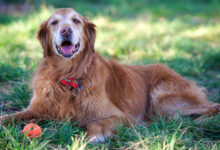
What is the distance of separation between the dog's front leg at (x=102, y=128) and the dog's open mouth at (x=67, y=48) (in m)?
0.83

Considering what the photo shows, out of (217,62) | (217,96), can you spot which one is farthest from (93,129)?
(217,62)

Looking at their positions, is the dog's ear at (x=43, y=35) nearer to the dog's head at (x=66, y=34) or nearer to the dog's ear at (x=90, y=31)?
the dog's head at (x=66, y=34)

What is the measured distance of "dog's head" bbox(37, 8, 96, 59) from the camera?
3.04m

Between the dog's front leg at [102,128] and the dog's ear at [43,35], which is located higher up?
the dog's ear at [43,35]

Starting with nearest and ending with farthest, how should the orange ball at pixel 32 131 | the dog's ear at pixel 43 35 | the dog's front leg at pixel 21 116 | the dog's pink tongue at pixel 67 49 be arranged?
the orange ball at pixel 32 131
the dog's front leg at pixel 21 116
the dog's pink tongue at pixel 67 49
the dog's ear at pixel 43 35

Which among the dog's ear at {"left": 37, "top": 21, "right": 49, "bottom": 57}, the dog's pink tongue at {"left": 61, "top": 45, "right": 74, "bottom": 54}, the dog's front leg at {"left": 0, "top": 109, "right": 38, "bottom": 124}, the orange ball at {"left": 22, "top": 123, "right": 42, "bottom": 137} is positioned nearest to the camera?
the orange ball at {"left": 22, "top": 123, "right": 42, "bottom": 137}

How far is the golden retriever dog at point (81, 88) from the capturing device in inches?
120

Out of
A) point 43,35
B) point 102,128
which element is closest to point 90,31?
point 43,35

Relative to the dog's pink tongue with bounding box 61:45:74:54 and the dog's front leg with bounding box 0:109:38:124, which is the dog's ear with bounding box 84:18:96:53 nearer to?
the dog's pink tongue with bounding box 61:45:74:54

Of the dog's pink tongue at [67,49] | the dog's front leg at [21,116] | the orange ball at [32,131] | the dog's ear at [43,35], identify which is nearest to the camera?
the orange ball at [32,131]

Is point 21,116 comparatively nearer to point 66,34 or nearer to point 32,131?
point 32,131

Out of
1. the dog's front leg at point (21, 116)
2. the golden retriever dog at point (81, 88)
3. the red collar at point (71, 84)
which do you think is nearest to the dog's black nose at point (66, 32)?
the golden retriever dog at point (81, 88)

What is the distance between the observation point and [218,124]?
2.92 metres

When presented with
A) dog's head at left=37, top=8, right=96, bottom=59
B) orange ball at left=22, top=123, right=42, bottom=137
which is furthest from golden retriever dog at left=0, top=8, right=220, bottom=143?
orange ball at left=22, top=123, right=42, bottom=137
